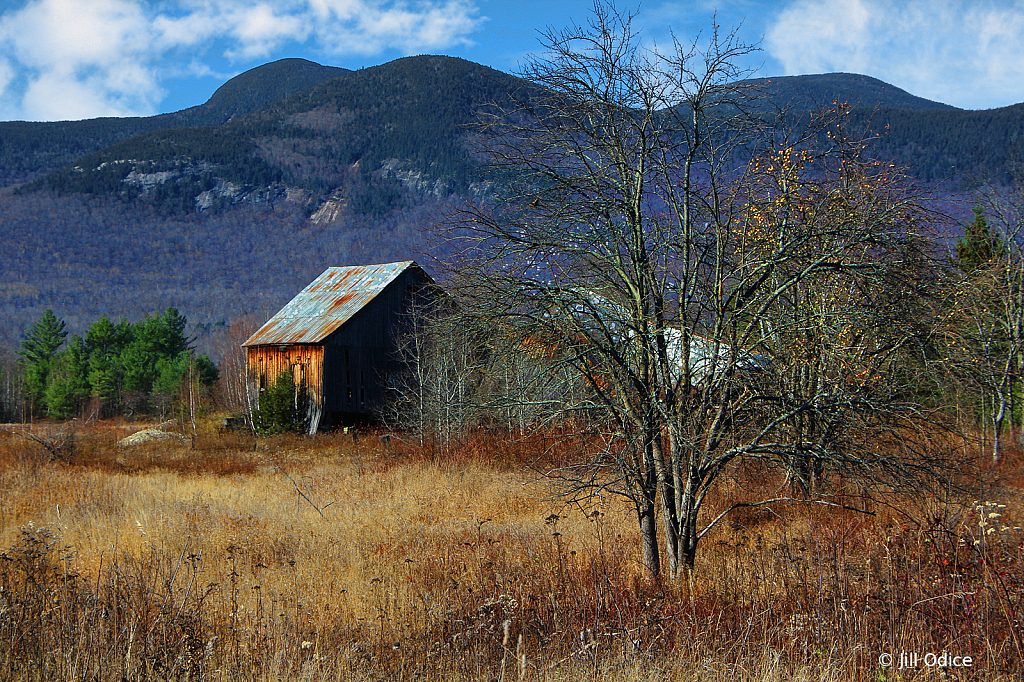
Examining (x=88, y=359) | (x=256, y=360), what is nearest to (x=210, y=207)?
(x=88, y=359)

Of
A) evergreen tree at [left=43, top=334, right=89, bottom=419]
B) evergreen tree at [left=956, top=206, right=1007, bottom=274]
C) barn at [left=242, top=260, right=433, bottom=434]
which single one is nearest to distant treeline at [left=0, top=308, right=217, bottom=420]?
evergreen tree at [left=43, top=334, right=89, bottom=419]

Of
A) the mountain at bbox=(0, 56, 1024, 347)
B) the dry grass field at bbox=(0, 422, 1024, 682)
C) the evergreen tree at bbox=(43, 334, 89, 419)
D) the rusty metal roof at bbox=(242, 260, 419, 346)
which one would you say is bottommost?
the dry grass field at bbox=(0, 422, 1024, 682)

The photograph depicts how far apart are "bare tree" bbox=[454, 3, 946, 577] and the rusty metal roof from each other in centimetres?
2347

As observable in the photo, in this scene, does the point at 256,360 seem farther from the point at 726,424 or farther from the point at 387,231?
the point at 387,231

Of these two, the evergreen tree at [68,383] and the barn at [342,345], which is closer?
the barn at [342,345]

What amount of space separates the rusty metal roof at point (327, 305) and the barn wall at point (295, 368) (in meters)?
0.47

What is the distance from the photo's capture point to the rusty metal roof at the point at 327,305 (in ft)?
101

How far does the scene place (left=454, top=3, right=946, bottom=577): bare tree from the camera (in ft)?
22.5

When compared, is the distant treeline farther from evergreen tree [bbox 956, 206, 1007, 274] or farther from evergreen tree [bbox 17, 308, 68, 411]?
evergreen tree [bbox 956, 206, 1007, 274]

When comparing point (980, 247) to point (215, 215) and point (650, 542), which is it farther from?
point (215, 215)

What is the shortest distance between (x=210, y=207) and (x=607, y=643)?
18315 cm

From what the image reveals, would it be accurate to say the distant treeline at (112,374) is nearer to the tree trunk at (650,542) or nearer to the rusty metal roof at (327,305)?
the rusty metal roof at (327,305)

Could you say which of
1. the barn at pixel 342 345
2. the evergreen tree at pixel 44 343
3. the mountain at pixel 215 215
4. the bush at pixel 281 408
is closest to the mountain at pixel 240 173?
the mountain at pixel 215 215

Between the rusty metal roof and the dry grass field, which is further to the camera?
the rusty metal roof
